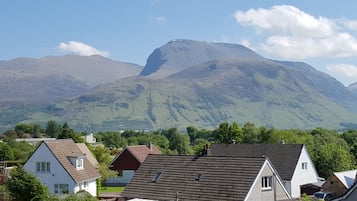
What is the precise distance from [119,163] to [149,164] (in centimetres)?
3423

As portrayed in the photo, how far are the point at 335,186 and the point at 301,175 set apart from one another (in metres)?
4.66

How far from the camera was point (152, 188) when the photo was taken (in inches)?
1523

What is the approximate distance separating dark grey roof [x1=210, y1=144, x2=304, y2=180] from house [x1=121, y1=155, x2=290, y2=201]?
668 inches

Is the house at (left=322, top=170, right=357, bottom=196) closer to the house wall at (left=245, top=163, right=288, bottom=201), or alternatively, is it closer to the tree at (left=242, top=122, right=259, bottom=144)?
the house wall at (left=245, top=163, right=288, bottom=201)

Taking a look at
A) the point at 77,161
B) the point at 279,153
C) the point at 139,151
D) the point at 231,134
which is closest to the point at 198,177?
the point at 77,161

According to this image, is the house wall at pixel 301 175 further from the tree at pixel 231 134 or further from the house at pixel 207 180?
the tree at pixel 231 134

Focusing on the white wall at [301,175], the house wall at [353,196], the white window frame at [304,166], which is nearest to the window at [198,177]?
the house wall at [353,196]

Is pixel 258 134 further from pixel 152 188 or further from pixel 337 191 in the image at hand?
pixel 152 188

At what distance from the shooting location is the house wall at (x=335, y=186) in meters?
51.7

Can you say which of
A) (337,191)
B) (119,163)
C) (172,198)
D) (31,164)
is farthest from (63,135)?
(172,198)

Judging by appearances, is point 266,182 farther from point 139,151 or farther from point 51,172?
point 139,151

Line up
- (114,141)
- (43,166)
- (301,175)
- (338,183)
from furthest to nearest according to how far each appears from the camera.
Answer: (114,141)
(301,175)
(338,183)
(43,166)

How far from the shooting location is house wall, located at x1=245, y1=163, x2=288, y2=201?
35062 millimetres

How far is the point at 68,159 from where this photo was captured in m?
51.8
